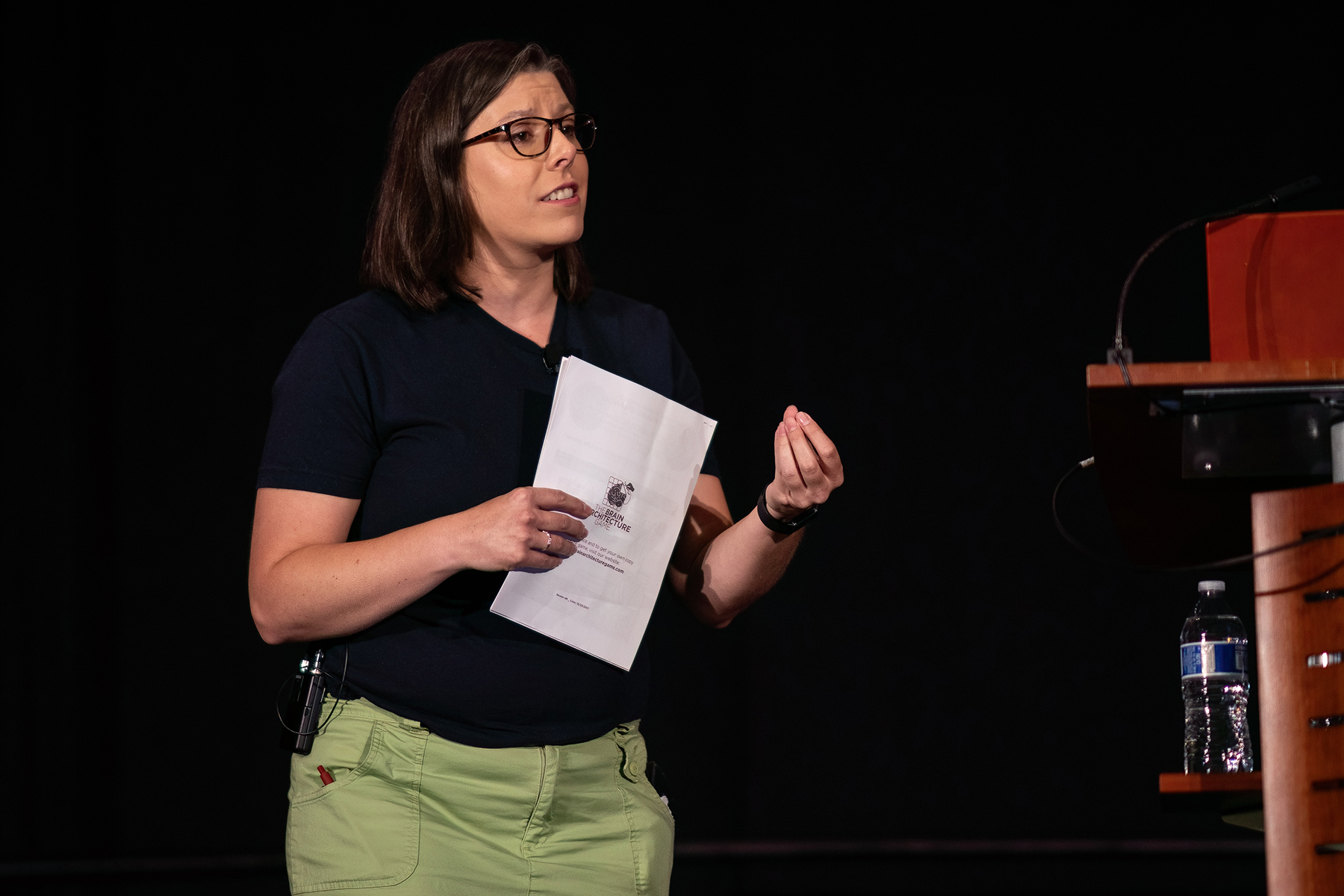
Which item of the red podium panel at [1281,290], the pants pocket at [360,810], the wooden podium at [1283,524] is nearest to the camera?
the wooden podium at [1283,524]

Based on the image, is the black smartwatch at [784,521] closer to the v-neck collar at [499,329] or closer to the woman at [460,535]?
the woman at [460,535]

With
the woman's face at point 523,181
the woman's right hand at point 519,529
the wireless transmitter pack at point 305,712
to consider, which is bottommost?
the wireless transmitter pack at point 305,712

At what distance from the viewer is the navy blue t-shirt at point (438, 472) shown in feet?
4.24

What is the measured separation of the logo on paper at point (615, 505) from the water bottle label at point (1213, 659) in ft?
2.13

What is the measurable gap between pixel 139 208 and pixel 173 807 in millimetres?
1460

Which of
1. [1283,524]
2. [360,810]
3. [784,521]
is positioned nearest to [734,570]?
[784,521]

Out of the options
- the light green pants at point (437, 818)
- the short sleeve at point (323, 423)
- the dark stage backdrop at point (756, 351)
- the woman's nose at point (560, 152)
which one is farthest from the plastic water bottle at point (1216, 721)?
the short sleeve at point (323, 423)

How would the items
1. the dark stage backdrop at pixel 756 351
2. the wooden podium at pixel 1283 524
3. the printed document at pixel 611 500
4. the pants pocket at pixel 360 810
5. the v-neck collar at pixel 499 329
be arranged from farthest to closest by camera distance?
the dark stage backdrop at pixel 756 351 → the v-neck collar at pixel 499 329 → the printed document at pixel 611 500 → the pants pocket at pixel 360 810 → the wooden podium at pixel 1283 524

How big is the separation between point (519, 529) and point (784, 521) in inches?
13.2

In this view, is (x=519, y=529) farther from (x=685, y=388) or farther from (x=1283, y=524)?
Result: (x=1283, y=524)

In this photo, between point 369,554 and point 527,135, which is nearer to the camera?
point 369,554

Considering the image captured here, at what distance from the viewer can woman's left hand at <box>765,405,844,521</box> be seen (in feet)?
4.22

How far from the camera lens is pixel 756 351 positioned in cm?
304

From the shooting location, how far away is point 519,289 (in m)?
1.50
